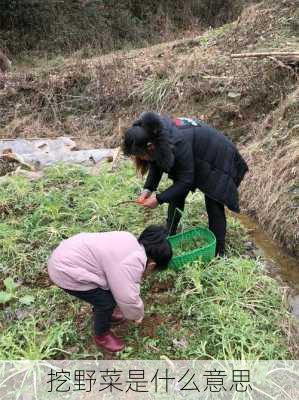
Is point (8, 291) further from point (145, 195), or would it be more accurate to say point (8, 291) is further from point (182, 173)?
point (182, 173)

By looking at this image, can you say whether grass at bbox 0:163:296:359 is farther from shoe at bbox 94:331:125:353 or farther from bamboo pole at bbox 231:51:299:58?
bamboo pole at bbox 231:51:299:58

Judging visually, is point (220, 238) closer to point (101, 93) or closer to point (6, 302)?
point (6, 302)

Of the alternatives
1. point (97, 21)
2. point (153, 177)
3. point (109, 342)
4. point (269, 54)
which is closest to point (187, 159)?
point (153, 177)

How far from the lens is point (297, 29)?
26.8ft

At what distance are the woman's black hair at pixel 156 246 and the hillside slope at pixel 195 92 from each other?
2701mm

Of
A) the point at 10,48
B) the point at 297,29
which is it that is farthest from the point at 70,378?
the point at 10,48

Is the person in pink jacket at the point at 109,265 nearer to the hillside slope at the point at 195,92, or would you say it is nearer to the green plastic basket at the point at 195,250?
the green plastic basket at the point at 195,250

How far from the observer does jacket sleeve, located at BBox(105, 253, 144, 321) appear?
2693 millimetres

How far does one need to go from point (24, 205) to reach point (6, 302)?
1527 mm

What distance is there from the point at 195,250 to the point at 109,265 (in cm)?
111

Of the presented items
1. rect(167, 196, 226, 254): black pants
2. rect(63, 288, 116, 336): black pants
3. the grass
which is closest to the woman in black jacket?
rect(167, 196, 226, 254): black pants

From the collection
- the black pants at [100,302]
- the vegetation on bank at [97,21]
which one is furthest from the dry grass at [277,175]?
the vegetation on bank at [97,21]

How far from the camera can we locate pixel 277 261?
4449 mm

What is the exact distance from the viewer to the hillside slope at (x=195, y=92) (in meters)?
6.30
